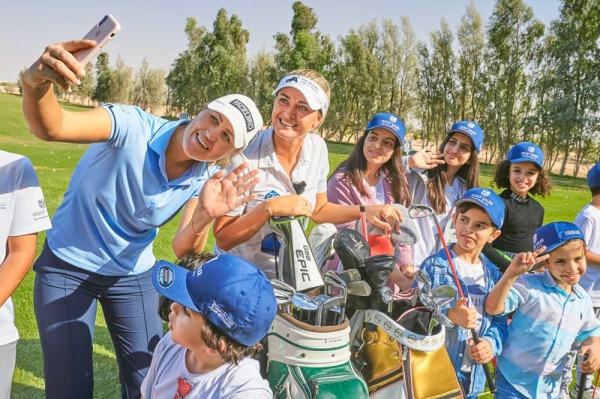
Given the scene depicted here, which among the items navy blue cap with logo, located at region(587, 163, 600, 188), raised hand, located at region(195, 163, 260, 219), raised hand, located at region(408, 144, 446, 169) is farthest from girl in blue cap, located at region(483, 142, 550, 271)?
raised hand, located at region(195, 163, 260, 219)

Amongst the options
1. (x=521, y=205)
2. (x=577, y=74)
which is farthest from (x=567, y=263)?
(x=577, y=74)

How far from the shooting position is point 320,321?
6.79 ft

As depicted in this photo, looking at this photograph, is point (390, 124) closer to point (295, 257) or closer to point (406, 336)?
point (295, 257)

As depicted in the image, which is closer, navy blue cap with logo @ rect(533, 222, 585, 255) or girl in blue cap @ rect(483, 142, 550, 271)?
navy blue cap with logo @ rect(533, 222, 585, 255)

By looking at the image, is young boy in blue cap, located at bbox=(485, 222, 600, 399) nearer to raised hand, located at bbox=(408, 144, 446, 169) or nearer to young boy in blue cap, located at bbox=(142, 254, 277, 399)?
raised hand, located at bbox=(408, 144, 446, 169)

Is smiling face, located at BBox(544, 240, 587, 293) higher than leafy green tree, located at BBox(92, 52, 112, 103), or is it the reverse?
leafy green tree, located at BBox(92, 52, 112, 103)

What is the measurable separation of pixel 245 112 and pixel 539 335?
194 cm

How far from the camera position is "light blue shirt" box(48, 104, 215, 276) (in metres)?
2.28

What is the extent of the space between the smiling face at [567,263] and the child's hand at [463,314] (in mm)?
827

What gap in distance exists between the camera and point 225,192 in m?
2.33

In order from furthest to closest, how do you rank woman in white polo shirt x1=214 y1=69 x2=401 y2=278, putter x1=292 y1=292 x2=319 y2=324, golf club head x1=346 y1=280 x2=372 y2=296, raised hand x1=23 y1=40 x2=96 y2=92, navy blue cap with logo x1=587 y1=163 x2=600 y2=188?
navy blue cap with logo x1=587 y1=163 x2=600 y2=188
woman in white polo shirt x1=214 y1=69 x2=401 y2=278
golf club head x1=346 y1=280 x2=372 y2=296
putter x1=292 y1=292 x2=319 y2=324
raised hand x1=23 y1=40 x2=96 y2=92

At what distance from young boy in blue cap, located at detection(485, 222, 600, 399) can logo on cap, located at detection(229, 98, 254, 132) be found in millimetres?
1514

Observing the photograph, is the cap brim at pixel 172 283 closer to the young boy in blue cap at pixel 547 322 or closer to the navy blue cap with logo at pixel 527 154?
the young boy in blue cap at pixel 547 322

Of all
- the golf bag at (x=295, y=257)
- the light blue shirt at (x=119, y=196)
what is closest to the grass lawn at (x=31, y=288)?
the light blue shirt at (x=119, y=196)
